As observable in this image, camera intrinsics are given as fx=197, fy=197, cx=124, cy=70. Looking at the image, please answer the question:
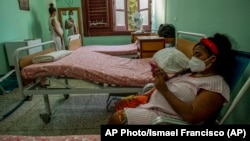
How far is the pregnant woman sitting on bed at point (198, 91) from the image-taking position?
107cm

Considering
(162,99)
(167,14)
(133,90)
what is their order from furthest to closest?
1. (167,14)
2. (133,90)
3. (162,99)

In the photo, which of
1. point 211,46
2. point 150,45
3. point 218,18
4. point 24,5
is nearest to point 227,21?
point 218,18

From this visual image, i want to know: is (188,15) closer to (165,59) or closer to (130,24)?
(165,59)

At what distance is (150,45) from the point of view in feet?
9.97

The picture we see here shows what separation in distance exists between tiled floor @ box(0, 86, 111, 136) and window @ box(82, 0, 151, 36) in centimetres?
306

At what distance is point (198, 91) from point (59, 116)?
5.91ft

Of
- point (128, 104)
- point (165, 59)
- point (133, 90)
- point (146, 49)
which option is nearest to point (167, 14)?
point (146, 49)

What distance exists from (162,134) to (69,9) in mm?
5416

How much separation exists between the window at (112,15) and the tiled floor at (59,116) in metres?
3.06

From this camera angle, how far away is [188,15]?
2576 mm

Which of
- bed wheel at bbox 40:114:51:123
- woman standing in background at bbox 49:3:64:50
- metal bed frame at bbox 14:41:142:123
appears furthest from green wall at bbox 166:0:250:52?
woman standing in background at bbox 49:3:64:50

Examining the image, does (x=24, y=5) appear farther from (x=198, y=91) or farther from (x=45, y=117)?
(x=198, y=91)

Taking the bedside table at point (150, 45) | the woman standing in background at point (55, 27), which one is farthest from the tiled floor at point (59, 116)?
the woman standing in background at point (55, 27)

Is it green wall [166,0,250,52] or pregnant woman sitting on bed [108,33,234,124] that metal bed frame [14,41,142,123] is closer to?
pregnant woman sitting on bed [108,33,234,124]
